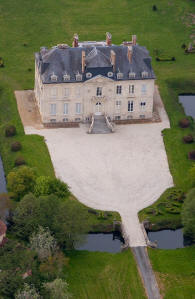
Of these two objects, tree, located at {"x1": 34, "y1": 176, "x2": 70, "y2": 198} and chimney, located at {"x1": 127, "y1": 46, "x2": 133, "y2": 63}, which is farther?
chimney, located at {"x1": 127, "y1": 46, "x2": 133, "y2": 63}

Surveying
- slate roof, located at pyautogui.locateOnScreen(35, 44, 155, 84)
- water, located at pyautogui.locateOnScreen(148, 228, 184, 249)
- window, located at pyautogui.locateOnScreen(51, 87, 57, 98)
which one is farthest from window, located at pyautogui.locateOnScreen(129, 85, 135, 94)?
water, located at pyautogui.locateOnScreen(148, 228, 184, 249)

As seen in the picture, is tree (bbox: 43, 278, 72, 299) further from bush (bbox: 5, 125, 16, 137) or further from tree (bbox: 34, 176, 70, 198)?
bush (bbox: 5, 125, 16, 137)

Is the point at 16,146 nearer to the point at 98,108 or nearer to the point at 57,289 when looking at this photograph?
the point at 98,108

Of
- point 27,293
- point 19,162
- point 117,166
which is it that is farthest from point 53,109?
point 27,293

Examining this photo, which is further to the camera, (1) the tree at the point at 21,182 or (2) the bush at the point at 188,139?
(2) the bush at the point at 188,139

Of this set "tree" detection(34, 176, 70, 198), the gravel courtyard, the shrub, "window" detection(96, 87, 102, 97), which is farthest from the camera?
"window" detection(96, 87, 102, 97)

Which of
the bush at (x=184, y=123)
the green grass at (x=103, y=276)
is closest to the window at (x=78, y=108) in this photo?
the bush at (x=184, y=123)

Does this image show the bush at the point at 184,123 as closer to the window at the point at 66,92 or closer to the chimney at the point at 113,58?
the chimney at the point at 113,58
